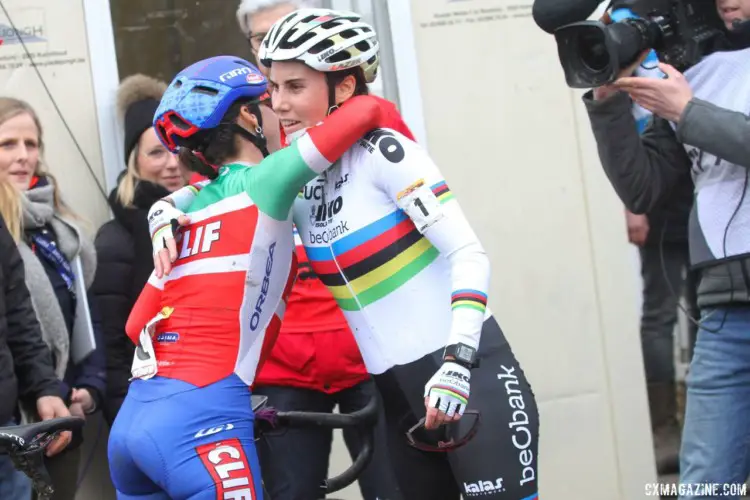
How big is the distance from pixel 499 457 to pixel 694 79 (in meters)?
1.36

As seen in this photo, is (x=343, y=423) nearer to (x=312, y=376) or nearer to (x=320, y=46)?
(x=312, y=376)

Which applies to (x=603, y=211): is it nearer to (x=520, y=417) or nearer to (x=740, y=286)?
(x=740, y=286)

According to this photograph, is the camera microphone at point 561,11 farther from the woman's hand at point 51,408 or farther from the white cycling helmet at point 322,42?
the woman's hand at point 51,408

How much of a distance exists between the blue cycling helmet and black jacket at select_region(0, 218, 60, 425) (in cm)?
111

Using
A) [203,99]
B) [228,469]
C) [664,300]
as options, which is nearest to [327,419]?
[228,469]

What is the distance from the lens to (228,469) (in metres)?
3.27

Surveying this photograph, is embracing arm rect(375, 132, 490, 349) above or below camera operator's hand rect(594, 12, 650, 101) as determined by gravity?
below

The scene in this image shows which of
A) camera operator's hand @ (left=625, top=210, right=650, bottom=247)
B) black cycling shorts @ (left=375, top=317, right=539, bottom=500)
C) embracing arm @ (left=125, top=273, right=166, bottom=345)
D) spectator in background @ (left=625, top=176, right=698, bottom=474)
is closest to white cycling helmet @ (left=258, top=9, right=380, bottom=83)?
embracing arm @ (left=125, top=273, right=166, bottom=345)

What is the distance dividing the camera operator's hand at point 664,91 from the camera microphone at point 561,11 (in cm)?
26

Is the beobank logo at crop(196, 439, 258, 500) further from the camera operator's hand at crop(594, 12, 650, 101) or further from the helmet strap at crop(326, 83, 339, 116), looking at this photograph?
the camera operator's hand at crop(594, 12, 650, 101)

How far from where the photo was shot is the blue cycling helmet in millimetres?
3514

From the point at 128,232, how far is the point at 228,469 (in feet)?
7.40

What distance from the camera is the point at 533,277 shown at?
5.97 meters

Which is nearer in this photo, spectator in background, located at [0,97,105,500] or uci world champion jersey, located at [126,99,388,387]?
uci world champion jersey, located at [126,99,388,387]
